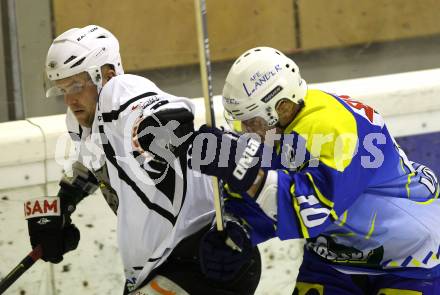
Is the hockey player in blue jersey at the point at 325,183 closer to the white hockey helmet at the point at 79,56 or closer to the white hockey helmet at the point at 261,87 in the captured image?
the white hockey helmet at the point at 261,87

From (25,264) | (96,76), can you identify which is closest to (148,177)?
(96,76)

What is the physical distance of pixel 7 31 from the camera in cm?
318

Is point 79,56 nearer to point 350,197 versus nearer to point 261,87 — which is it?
point 261,87

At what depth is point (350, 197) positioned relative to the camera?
2.07 meters

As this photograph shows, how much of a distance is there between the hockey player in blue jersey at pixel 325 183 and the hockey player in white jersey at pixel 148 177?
11cm

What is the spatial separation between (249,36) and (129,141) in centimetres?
143

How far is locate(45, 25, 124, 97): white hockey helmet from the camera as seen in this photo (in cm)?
242

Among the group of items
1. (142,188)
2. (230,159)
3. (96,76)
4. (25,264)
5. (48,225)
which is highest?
(96,76)

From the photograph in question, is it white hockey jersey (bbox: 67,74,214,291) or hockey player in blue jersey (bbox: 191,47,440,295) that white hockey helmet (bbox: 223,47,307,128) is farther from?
white hockey jersey (bbox: 67,74,214,291)

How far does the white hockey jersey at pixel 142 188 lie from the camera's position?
7.31 feet

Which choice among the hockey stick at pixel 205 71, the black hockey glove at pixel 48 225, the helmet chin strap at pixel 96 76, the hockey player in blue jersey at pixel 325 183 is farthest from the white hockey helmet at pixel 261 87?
the black hockey glove at pixel 48 225

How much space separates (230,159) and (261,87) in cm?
26

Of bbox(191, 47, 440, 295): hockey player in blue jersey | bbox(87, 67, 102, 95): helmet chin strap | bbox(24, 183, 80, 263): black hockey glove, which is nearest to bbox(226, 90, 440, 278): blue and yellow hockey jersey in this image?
bbox(191, 47, 440, 295): hockey player in blue jersey

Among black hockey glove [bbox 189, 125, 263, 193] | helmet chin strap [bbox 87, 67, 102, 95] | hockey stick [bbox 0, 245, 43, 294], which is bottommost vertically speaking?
hockey stick [bbox 0, 245, 43, 294]
